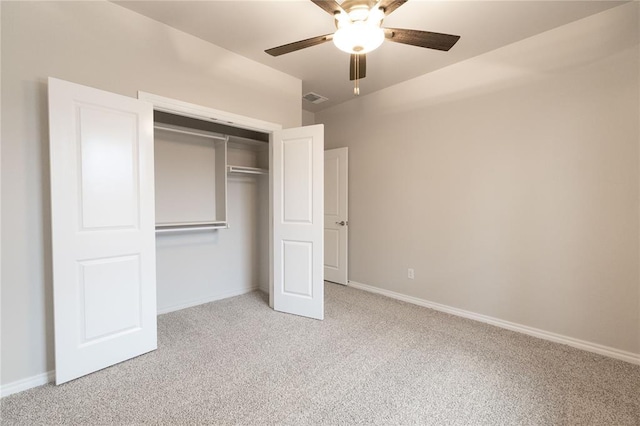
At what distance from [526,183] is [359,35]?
2177 mm

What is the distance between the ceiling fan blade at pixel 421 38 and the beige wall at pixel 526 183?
1451 millimetres

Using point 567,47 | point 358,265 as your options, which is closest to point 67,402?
point 358,265

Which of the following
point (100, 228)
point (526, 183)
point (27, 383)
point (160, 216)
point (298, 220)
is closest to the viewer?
point (27, 383)

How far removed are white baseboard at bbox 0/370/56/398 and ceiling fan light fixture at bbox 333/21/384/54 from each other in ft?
9.87

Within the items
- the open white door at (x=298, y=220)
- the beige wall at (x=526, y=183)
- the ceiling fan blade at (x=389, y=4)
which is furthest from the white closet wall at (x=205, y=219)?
the ceiling fan blade at (x=389, y=4)

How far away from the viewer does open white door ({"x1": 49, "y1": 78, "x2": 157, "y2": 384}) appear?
6.24 ft

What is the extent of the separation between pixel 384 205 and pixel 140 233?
9.26 feet

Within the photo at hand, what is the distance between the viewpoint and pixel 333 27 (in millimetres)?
2486

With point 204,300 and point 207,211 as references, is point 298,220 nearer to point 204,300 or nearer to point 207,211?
point 207,211

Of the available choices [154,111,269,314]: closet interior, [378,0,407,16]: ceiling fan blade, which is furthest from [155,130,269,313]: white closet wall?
[378,0,407,16]: ceiling fan blade

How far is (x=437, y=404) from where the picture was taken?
174 cm

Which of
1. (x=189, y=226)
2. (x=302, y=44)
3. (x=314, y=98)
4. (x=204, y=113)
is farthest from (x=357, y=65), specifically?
(x=189, y=226)

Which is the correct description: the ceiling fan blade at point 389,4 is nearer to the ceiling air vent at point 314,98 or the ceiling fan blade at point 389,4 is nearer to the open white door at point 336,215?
the ceiling air vent at point 314,98

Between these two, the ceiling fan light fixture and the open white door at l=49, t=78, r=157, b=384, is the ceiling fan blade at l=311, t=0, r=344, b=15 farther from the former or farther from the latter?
the open white door at l=49, t=78, r=157, b=384
